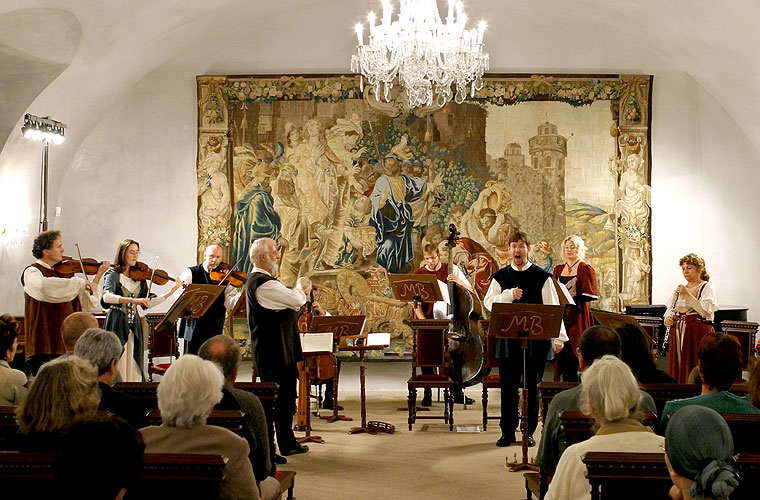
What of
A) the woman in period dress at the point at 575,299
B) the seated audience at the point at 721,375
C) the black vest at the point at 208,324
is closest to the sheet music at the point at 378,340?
the black vest at the point at 208,324

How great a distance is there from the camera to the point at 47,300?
7996 millimetres

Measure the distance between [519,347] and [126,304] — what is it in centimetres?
378

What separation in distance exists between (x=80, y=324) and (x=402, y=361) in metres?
7.33

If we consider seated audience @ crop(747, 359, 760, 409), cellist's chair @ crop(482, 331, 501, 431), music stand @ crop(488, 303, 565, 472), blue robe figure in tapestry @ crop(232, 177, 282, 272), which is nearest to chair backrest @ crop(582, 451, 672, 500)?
seated audience @ crop(747, 359, 760, 409)

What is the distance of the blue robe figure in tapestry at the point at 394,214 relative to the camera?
40.8ft

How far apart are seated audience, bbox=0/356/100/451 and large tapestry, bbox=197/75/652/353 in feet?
30.1

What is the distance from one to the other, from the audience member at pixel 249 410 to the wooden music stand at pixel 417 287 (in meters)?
3.76

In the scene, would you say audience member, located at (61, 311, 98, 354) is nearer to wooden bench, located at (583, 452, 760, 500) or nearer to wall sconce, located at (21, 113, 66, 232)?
wooden bench, located at (583, 452, 760, 500)

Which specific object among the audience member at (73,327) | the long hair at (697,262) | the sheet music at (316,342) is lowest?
the sheet music at (316,342)

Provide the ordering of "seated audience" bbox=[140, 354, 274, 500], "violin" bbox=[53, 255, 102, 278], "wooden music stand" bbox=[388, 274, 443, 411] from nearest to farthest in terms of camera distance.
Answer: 1. "seated audience" bbox=[140, 354, 274, 500]
2. "violin" bbox=[53, 255, 102, 278]
3. "wooden music stand" bbox=[388, 274, 443, 411]

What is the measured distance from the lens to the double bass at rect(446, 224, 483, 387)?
9.05 m

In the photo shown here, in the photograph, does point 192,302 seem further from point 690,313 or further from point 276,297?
point 690,313

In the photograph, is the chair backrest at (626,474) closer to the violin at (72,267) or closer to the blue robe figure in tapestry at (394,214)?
the violin at (72,267)

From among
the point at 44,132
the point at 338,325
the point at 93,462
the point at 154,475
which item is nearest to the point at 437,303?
the point at 338,325
